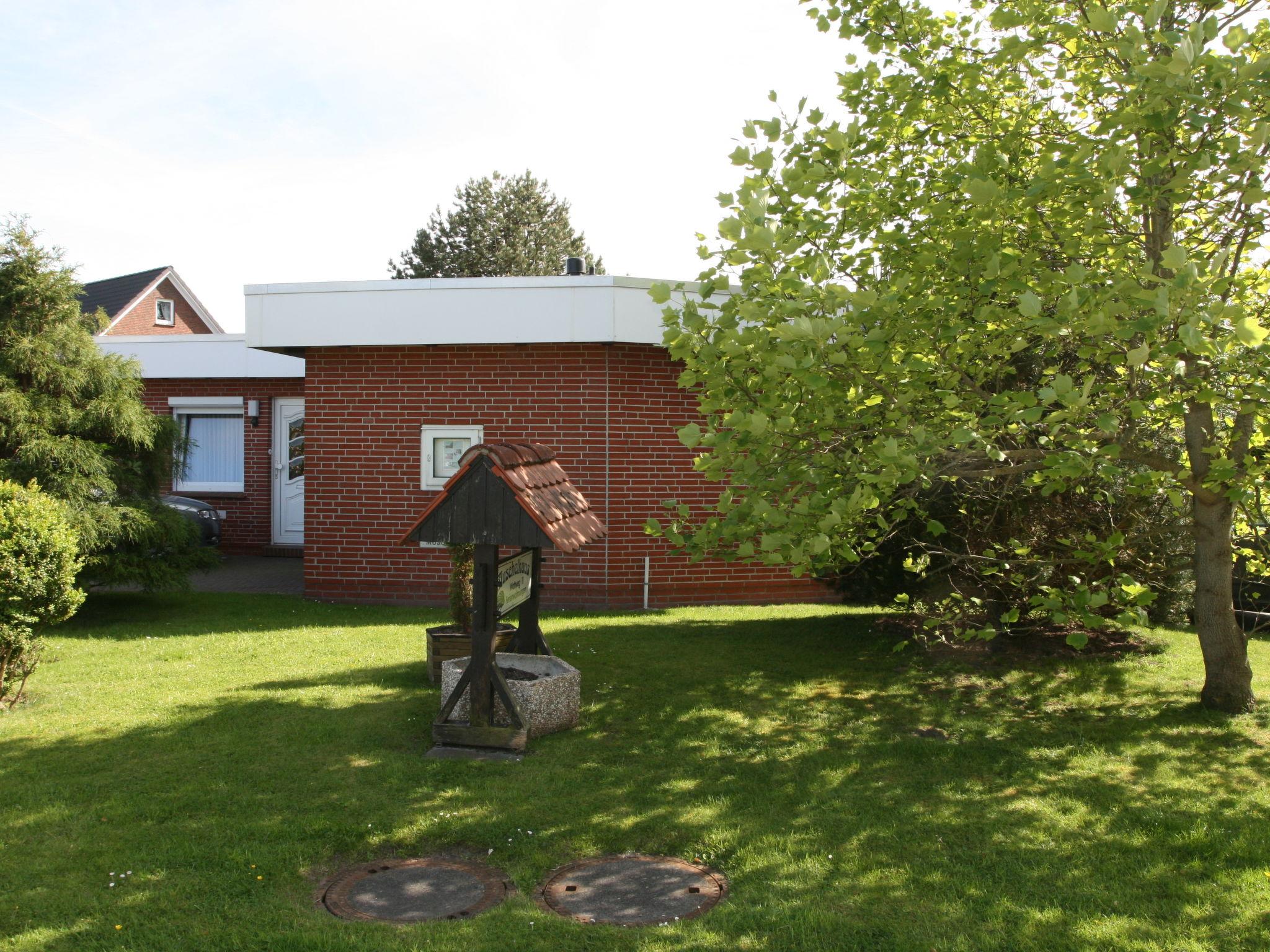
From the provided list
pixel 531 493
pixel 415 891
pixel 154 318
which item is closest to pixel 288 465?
pixel 531 493

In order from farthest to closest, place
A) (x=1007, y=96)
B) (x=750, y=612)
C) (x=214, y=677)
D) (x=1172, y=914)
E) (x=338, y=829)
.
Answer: (x=750, y=612)
(x=214, y=677)
(x=1007, y=96)
(x=338, y=829)
(x=1172, y=914)

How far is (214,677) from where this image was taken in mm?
8344

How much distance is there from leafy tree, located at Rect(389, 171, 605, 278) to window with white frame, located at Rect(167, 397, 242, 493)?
34.6 meters

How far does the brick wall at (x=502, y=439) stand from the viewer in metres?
12.0

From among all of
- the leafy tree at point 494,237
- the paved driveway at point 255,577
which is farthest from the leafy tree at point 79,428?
the leafy tree at point 494,237

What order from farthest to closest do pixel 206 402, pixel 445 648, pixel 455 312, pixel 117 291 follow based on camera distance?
pixel 117 291 → pixel 206 402 → pixel 455 312 → pixel 445 648

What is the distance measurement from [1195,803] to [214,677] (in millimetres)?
7019

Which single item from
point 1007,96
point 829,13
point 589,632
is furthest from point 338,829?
point 1007,96

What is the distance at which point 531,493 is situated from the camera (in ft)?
21.6

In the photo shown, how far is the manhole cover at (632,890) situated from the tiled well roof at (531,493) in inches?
78.4

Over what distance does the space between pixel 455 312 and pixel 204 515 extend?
24.6 ft

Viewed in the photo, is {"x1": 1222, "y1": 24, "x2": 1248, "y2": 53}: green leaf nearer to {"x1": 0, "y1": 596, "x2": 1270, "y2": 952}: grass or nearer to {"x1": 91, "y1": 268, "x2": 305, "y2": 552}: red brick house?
{"x1": 0, "y1": 596, "x2": 1270, "y2": 952}: grass

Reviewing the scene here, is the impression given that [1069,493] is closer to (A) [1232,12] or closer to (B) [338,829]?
(A) [1232,12]

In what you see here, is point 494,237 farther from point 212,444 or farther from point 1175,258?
Answer: point 1175,258
